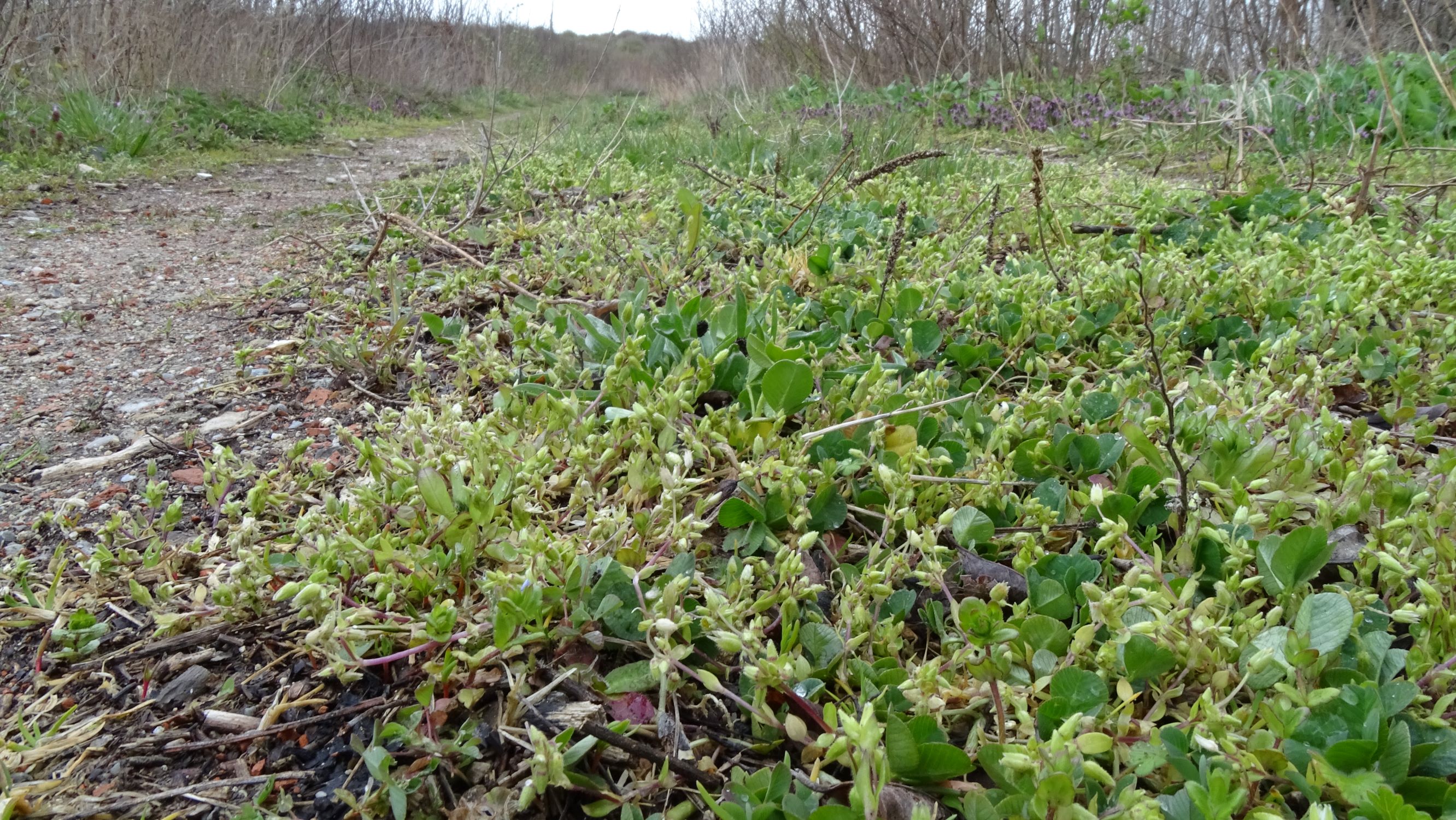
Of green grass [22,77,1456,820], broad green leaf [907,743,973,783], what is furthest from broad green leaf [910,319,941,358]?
broad green leaf [907,743,973,783]

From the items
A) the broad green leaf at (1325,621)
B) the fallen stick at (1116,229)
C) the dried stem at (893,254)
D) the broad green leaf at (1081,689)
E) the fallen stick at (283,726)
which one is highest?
the fallen stick at (1116,229)

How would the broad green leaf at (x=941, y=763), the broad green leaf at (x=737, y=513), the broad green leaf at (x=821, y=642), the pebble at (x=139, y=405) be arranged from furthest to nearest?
the pebble at (x=139, y=405) < the broad green leaf at (x=737, y=513) < the broad green leaf at (x=821, y=642) < the broad green leaf at (x=941, y=763)

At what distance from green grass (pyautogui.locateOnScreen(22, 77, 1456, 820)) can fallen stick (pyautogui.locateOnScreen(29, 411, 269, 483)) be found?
30 cm

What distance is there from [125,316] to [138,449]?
1.45 meters

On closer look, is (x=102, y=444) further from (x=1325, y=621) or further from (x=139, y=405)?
(x=1325, y=621)

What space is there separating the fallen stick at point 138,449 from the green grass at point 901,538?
30 centimetres

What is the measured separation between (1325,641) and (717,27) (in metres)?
15.4

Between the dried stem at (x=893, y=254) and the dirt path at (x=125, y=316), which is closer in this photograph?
the dirt path at (x=125, y=316)

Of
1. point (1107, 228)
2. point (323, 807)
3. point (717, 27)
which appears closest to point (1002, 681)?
point (323, 807)

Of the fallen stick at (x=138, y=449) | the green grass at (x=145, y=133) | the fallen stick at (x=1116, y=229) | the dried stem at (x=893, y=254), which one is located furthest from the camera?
the green grass at (x=145, y=133)

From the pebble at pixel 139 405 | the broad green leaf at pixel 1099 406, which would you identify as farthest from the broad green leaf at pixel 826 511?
the pebble at pixel 139 405

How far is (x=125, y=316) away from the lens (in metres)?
3.25

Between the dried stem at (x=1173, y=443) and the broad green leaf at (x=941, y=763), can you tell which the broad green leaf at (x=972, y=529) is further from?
the broad green leaf at (x=941, y=763)

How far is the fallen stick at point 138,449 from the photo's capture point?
2.06 metres
